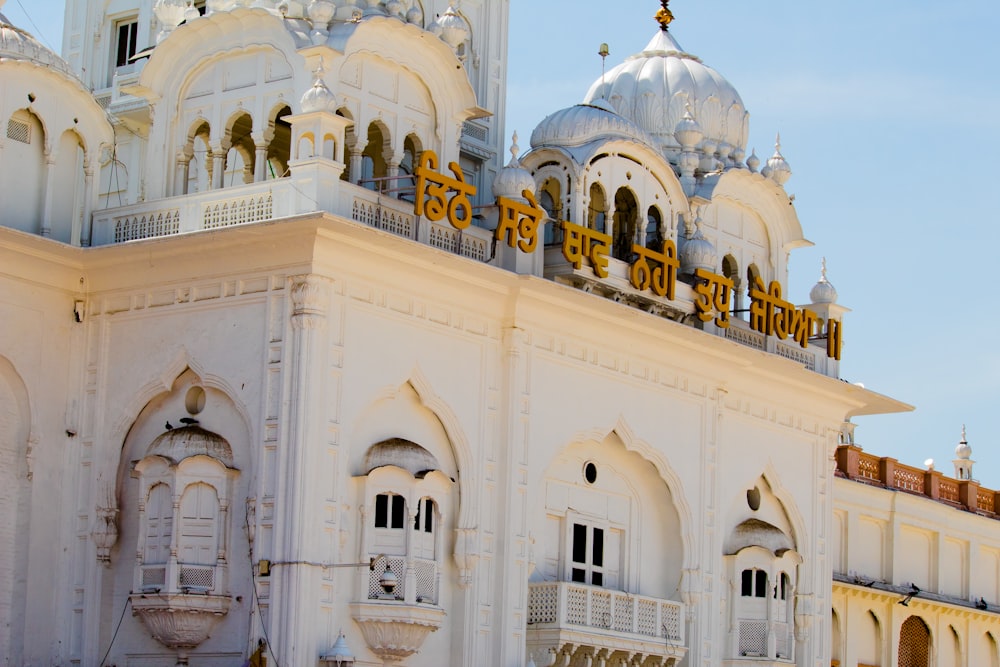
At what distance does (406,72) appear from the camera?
87.7 feet

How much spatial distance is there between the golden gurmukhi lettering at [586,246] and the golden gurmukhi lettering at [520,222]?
0.50m

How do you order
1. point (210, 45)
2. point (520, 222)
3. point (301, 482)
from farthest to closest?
point (520, 222)
point (210, 45)
point (301, 482)

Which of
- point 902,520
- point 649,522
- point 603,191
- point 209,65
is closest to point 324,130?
point 209,65

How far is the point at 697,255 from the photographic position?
29.5m

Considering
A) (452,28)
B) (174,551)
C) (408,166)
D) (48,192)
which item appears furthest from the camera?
(408,166)

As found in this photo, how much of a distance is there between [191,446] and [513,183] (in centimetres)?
547

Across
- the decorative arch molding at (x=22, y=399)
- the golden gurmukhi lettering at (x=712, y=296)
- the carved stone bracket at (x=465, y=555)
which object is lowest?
the carved stone bracket at (x=465, y=555)

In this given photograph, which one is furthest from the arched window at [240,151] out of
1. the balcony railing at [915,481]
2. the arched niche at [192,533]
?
the balcony railing at [915,481]

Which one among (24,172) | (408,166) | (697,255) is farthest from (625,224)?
(24,172)

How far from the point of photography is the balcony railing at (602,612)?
86.2 ft

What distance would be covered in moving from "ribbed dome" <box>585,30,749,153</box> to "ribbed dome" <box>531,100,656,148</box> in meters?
3.31

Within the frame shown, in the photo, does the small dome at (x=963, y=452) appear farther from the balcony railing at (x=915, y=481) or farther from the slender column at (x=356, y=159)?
the slender column at (x=356, y=159)

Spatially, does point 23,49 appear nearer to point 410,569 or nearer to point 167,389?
point 167,389

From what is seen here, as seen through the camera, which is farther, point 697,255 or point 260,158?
point 697,255
